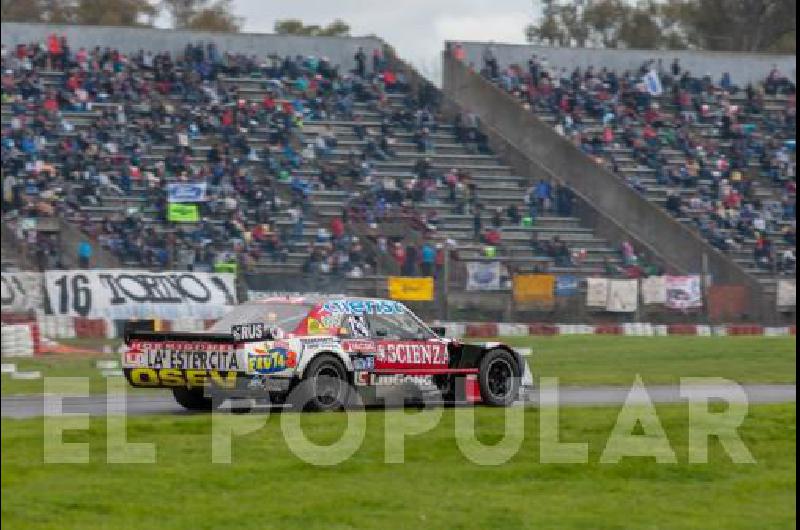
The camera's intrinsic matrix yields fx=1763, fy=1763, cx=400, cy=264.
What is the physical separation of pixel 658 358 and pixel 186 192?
12745 millimetres

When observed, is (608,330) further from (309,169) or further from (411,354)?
(411,354)

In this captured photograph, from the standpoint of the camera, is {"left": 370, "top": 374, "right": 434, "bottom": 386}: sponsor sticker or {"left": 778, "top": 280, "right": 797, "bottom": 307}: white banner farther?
{"left": 778, "top": 280, "right": 797, "bottom": 307}: white banner

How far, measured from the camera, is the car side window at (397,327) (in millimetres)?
17578

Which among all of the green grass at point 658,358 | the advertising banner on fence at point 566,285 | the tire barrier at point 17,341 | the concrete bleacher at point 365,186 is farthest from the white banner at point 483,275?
the tire barrier at point 17,341

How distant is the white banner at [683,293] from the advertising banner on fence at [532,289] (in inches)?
113

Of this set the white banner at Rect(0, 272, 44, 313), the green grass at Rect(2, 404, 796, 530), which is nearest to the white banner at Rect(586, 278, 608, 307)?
the white banner at Rect(0, 272, 44, 313)

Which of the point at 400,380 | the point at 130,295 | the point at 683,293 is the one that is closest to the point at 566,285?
the point at 683,293

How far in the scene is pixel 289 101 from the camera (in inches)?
1703

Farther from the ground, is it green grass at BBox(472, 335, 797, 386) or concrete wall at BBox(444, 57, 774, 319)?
concrete wall at BBox(444, 57, 774, 319)

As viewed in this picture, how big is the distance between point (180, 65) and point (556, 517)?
3317 centimetres

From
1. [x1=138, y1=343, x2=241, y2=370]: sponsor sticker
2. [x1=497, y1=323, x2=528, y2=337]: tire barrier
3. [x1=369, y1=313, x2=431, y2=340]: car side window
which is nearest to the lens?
[x1=138, y1=343, x2=241, y2=370]: sponsor sticker

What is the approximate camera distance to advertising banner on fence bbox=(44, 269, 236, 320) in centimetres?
3150

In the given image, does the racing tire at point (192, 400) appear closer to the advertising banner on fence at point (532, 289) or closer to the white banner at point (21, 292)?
the white banner at point (21, 292)

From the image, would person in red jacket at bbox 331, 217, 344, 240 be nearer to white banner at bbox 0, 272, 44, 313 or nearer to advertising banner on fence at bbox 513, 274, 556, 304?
advertising banner on fence at bbox 513, 274, 556, 304
